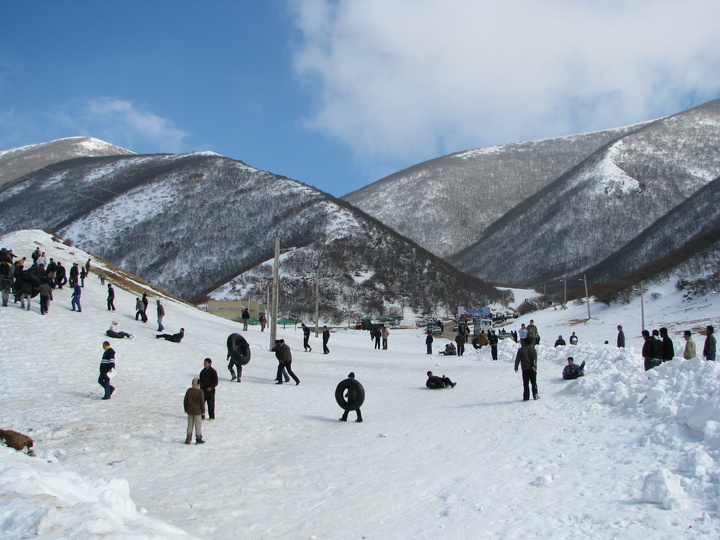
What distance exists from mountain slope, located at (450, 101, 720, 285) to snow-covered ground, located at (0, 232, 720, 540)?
153380mm

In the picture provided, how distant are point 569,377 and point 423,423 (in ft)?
17.1

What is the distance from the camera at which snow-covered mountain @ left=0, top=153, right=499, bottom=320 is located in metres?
100

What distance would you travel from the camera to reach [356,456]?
9195mm

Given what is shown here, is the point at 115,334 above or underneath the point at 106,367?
above

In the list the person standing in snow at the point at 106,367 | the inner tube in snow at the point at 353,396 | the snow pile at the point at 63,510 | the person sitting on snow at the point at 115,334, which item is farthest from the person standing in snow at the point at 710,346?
the person sitting on snow at the point at 115,334

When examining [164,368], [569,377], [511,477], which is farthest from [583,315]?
[511,477]

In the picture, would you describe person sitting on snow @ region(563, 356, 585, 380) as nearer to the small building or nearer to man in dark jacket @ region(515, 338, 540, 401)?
man in dark jacket @ region(515, 338, 540, 401)

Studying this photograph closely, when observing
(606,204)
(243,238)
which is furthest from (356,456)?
(606,204)

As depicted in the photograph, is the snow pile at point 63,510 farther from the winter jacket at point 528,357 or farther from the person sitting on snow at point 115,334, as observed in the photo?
the person sitting on snow at point 115,334

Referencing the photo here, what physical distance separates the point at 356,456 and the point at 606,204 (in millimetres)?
181104

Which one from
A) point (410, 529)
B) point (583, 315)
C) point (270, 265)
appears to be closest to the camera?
point (410, 529)

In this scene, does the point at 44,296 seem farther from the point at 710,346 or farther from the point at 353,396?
the point at 710,346

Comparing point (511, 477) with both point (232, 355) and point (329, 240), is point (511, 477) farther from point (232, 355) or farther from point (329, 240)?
point (329, 240)

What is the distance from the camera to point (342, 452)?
9.49 metres
